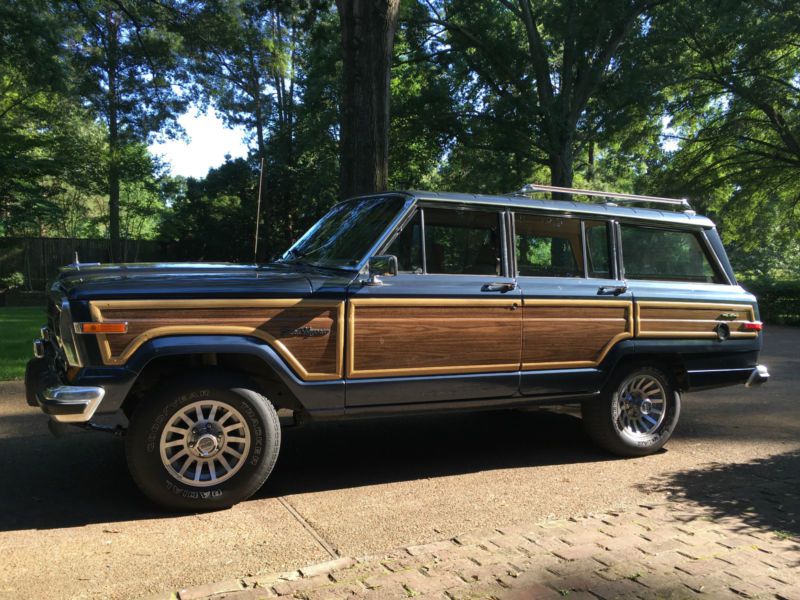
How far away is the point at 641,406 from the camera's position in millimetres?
5742

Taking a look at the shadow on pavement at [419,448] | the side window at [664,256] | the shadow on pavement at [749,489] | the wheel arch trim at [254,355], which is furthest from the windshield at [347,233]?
the shadow on pavement at [749,489]

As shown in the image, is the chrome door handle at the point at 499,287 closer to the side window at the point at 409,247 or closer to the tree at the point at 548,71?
the side window at the point at 409,247

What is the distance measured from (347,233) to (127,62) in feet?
54.9

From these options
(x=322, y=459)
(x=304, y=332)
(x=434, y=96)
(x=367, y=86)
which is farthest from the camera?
(x=434, y=96)

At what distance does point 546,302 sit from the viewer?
5.17m

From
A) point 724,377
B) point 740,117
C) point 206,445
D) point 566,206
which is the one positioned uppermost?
point 740,117

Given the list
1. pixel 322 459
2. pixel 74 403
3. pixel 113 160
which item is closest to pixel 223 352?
pixel 74 403

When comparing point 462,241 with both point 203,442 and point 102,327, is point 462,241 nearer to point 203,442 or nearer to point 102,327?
point 203,442

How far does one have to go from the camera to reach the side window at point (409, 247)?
4812 millimetres

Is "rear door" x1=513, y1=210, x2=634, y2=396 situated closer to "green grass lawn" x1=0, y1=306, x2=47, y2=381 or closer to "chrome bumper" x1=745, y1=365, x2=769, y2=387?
"chrome bumper" x1=745, y1=365, x2=769, y2=387

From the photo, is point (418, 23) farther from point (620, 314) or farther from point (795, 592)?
point (795, 592)

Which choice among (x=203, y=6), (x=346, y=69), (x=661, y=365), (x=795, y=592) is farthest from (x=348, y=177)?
(x=203, y=6)

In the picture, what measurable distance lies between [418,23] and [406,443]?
53.1 ft

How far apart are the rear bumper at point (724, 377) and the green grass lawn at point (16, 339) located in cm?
762
